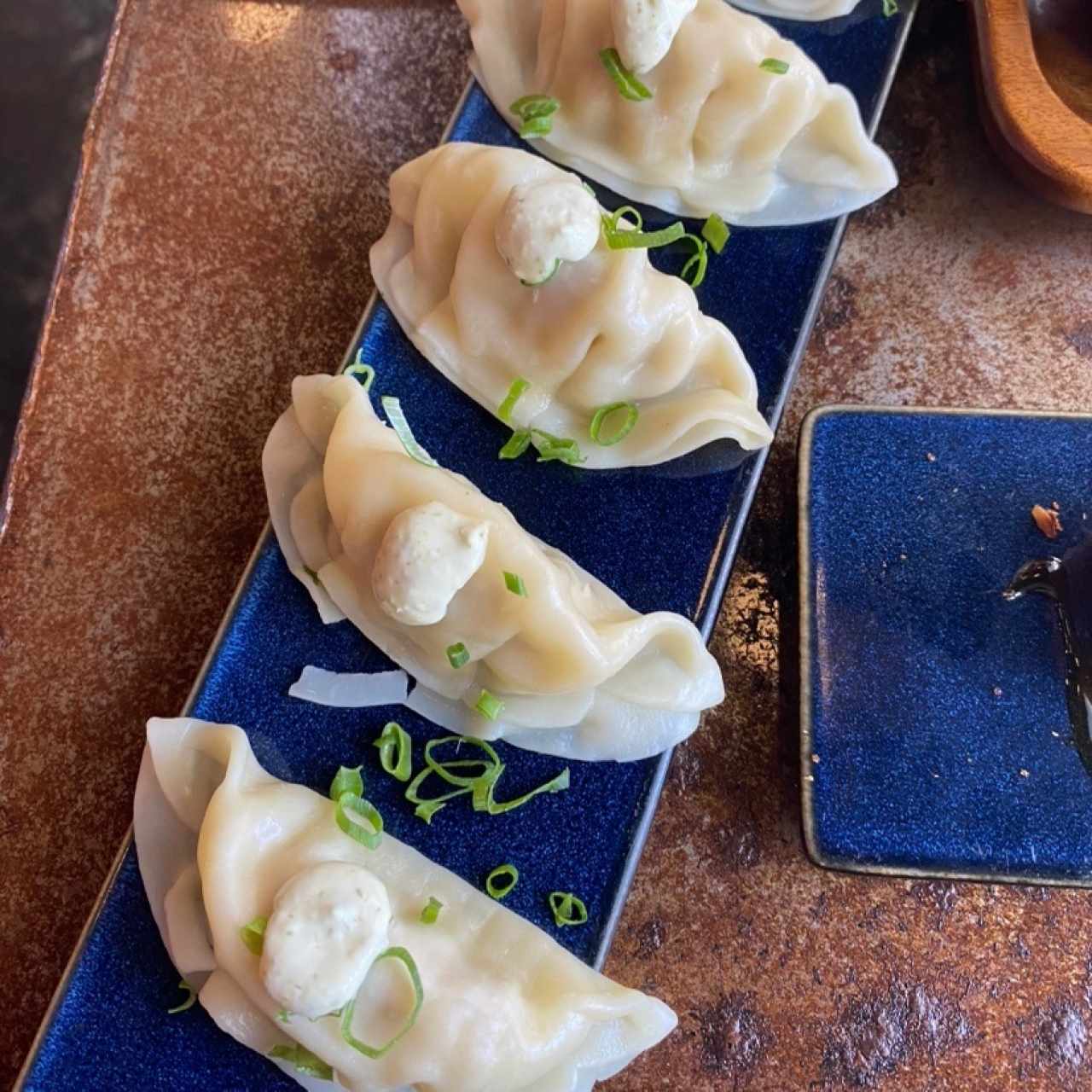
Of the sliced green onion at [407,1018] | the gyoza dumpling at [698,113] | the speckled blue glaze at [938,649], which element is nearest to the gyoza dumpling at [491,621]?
the speckled blue glaze at [938,649]

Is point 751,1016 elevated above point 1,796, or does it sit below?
below

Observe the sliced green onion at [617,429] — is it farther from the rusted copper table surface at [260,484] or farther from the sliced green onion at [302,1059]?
the sliced green onion at [302,1059]

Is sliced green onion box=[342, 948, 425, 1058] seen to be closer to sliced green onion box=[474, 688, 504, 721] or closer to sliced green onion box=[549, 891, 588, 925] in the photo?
sliced green onion box=[549, 891, 588, 925]

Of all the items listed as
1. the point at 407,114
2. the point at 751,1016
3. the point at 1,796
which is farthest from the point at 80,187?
the point at 751,1016

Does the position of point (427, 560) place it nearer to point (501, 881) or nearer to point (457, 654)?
point (457, 654)

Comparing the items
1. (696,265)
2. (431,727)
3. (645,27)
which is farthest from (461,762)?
(645,27)

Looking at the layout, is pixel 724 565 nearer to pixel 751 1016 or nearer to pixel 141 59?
pixel 751 1016

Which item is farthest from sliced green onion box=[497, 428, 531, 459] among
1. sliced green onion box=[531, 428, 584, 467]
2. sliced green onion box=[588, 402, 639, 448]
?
sliced green onion box=[588, 402, 639, 448]
